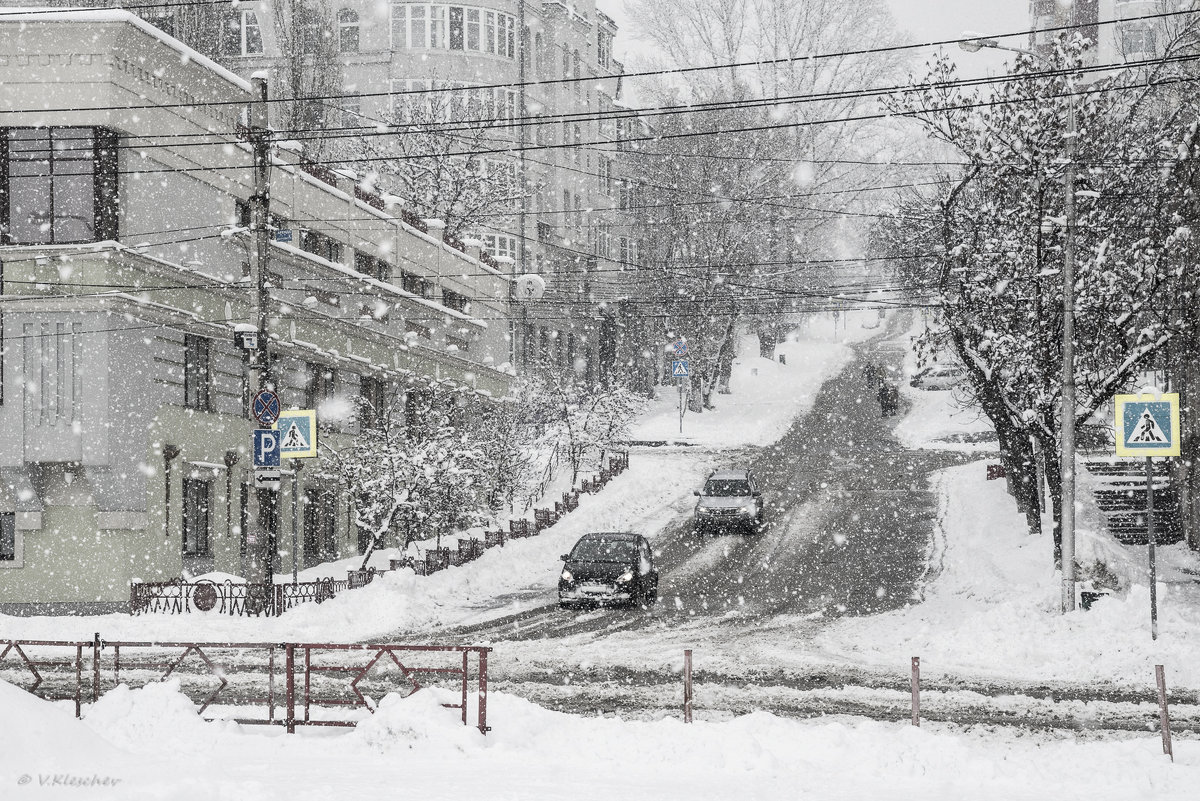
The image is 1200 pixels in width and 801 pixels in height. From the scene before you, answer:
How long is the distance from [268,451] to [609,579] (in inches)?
306

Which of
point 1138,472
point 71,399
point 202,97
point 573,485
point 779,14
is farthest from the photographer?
point 779,14

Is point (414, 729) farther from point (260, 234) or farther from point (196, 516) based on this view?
point (196, 516)

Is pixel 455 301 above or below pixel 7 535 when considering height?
above

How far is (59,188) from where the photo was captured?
2725 cm

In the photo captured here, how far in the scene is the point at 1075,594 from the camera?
22.6 meters

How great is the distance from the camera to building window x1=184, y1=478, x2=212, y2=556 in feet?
97.3

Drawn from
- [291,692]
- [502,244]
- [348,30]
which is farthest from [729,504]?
[348,30]

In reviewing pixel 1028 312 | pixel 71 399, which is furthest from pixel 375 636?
pixel 1028 312

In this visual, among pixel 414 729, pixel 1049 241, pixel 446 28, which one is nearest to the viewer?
pixel 414 729

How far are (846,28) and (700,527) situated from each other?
37.7 meters

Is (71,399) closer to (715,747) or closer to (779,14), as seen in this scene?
(715,747)

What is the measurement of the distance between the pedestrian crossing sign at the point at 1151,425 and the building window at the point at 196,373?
20.1 m

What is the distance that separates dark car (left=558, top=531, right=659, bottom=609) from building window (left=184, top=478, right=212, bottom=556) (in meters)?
8.62

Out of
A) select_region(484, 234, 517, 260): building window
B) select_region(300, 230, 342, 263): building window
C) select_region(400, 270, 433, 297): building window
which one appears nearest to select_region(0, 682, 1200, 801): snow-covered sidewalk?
select_region(300, 230, 342, 263): building window
